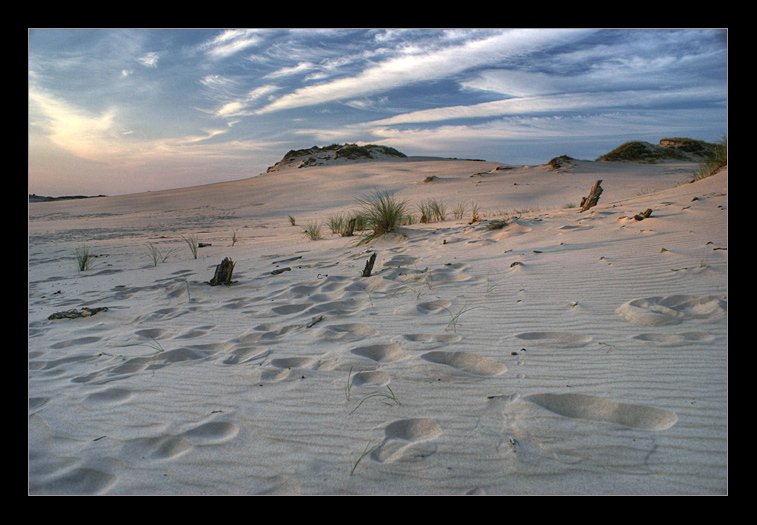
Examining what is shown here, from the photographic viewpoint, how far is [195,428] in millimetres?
1614

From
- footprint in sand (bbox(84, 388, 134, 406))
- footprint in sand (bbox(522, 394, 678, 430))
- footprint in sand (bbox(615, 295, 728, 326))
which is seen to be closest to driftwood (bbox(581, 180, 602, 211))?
footprint in sand (bbox(615, 295, 728, 326))

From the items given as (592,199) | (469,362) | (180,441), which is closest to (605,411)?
(469,362)

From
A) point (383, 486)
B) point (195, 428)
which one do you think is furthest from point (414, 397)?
point (195, 428)

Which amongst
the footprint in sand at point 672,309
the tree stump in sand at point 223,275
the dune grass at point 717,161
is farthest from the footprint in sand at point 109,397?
the dune grass at point 717,161

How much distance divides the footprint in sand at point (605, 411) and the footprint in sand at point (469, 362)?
0.28 meters

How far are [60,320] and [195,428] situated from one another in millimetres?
2503

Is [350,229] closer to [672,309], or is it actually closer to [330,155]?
[672,309]

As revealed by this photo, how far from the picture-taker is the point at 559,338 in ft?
7.46

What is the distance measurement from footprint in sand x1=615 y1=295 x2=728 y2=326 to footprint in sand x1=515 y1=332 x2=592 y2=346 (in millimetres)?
425

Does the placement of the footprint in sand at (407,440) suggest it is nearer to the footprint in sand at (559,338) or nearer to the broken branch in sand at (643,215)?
the footprint in sand at (559,338)

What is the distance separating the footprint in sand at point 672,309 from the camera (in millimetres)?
2350

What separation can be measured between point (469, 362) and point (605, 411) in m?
0.65
